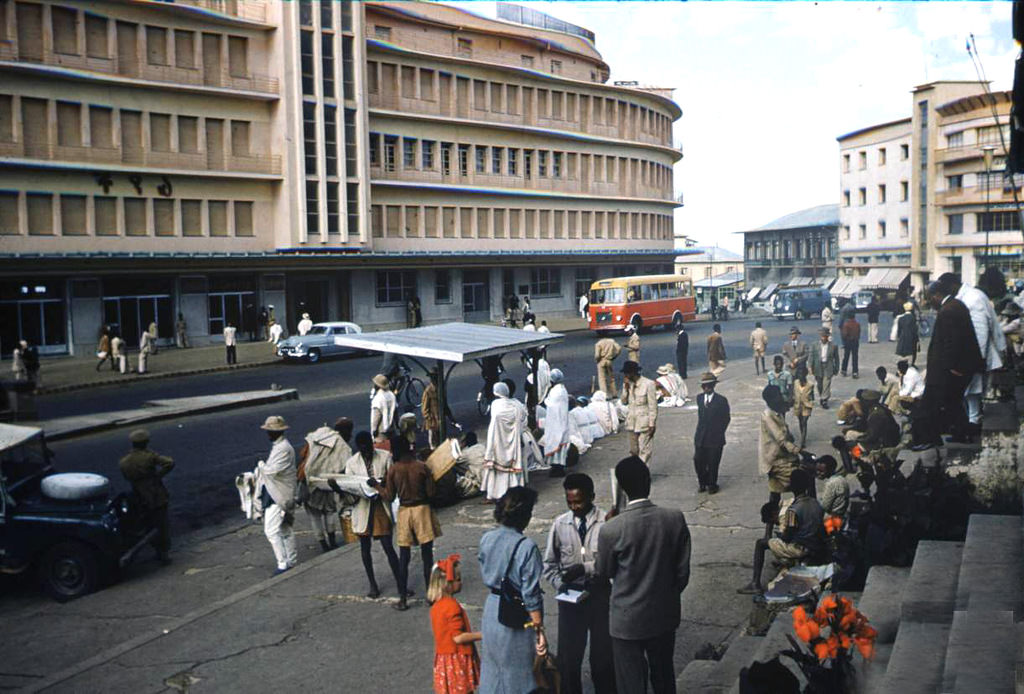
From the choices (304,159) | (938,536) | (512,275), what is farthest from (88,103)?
(938,536)

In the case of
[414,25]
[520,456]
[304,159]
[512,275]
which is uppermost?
[414,25]

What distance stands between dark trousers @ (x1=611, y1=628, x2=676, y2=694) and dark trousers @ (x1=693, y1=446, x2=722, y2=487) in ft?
24.2

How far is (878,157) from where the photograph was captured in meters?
70.9

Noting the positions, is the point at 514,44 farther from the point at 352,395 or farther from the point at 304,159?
the point at 352,395

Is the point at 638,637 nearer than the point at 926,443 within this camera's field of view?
Yes

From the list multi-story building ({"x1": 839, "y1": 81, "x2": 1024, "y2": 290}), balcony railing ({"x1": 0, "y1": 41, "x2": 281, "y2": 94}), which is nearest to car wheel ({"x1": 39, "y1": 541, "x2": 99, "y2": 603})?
balcony railing ({"x1": 0, "y1": 41, "x2": 281, "y2": 94})

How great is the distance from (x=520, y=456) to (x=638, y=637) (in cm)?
673

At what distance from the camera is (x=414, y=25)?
4891 centimetres

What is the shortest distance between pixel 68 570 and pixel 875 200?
71358 mm

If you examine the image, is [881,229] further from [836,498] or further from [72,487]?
[72,487]

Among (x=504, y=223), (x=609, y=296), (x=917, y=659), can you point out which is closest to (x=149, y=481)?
(x=917, y=659)

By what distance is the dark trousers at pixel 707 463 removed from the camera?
1277 cm

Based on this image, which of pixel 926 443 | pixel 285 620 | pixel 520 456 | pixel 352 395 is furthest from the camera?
pixel 352 395

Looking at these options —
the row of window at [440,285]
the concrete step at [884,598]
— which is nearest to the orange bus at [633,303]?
the row of window at [440,285]
